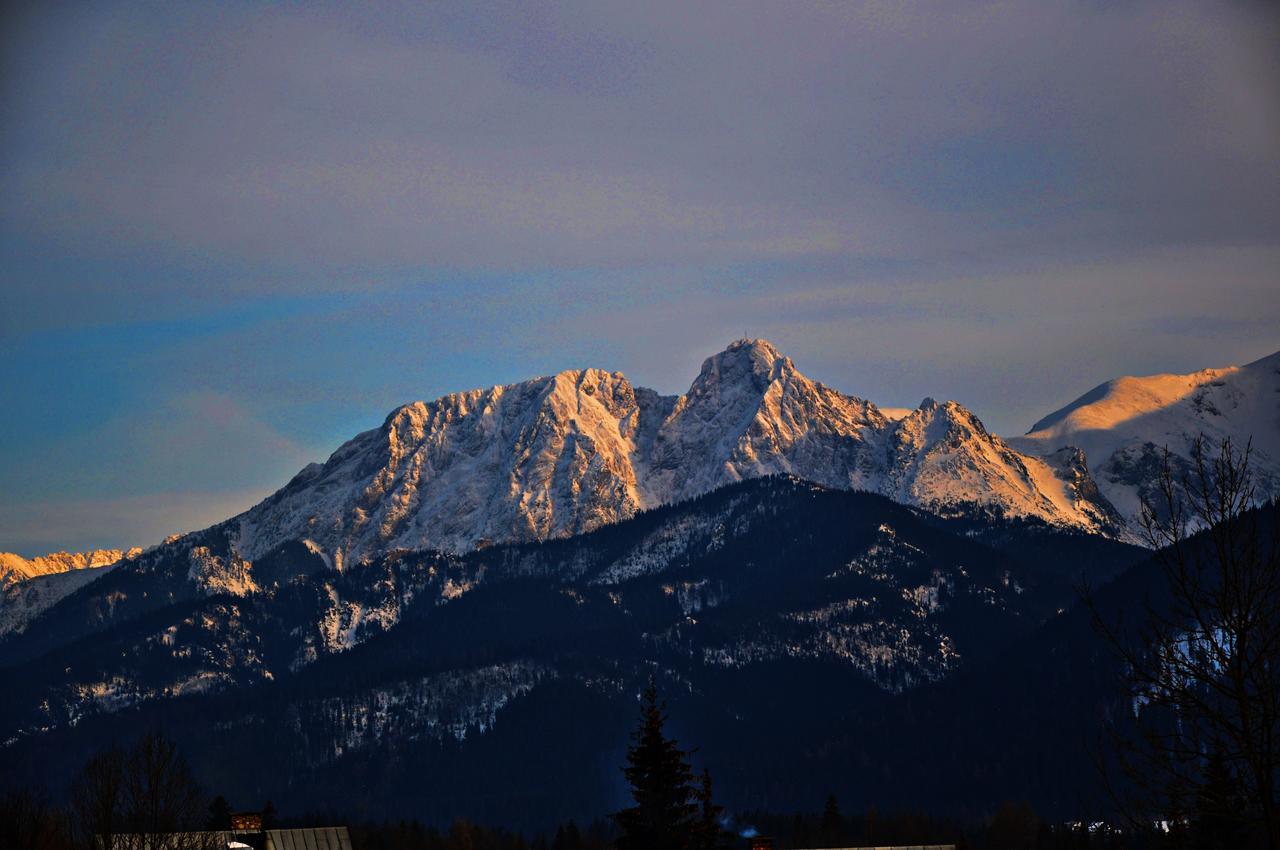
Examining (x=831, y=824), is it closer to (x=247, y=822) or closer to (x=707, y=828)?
(x=707, y=828)

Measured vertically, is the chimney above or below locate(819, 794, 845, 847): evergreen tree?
below

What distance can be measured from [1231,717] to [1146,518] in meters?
3.80

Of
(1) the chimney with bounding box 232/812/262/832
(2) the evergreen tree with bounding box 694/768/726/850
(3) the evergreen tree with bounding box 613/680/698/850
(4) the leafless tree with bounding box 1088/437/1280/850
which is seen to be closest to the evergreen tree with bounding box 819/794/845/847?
(2) the evergreen tree with bounding box 694/768/726/850

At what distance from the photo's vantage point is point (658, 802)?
6525 cm

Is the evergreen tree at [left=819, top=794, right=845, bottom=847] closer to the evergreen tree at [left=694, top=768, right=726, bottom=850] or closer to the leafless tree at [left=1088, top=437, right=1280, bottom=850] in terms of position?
the evergreen tree at [left=694, top=768, right=726, bottom=850]

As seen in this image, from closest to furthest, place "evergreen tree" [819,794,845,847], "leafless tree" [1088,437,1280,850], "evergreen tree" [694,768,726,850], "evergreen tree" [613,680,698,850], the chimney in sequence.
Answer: "leafless tree" [1088,437,1280,850] → the chimney → "evergreen tree" [613,680,698,850] → "evergreen tree" [694,768,726,850] → "evergreen tree" [819,794,845,847]

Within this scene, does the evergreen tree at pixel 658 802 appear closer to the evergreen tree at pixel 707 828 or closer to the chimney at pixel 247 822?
the evergreen tree at pixel 707 828

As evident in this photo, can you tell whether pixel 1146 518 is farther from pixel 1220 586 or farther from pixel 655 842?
pixel 655 842

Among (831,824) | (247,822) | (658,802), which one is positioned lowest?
(658,802)

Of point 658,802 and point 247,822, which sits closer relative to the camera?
point 247,822

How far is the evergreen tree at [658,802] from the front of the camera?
65.0m

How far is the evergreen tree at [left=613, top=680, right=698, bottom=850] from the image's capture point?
65000 mm

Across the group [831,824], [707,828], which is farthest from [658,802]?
[831,824]

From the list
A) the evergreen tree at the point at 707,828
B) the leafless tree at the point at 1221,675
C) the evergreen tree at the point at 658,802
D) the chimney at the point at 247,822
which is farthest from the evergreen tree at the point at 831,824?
the leafless tree at the point at 1221,675
